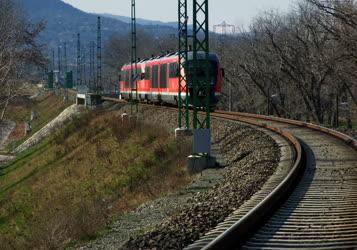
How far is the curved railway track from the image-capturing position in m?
8.42

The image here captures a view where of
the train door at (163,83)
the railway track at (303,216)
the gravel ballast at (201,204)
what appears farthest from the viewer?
the train door at (163,83)

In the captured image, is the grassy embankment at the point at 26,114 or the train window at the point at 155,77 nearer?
the train window at the point at 155,77

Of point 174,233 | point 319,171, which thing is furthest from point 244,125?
point 174,233

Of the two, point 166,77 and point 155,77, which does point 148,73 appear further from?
point 166,77

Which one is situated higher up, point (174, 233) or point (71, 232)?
point (174, 233)

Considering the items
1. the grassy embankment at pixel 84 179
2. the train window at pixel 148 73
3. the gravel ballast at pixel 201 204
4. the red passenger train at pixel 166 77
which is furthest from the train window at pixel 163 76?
the gravel ballast at pixel 201 204

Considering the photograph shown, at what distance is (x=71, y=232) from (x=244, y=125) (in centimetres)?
1537

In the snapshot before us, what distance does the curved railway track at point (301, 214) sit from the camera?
842 centimetres

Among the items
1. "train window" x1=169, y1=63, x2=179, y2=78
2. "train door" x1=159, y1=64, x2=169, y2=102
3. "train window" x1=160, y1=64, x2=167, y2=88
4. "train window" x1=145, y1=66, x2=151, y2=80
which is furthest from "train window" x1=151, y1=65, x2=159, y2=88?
"train window" x1=169, y1=63, x2=179, y2=78

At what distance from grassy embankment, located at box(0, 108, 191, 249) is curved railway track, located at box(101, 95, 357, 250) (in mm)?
3794

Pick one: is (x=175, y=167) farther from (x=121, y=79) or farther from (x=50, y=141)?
(x=121, y=79)

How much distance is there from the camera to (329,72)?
43062 millimetres

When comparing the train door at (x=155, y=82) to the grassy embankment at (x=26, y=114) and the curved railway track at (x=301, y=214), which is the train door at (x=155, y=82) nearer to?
the grassy embankment at (x=26, y=114)

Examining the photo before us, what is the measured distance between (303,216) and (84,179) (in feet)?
73.7
